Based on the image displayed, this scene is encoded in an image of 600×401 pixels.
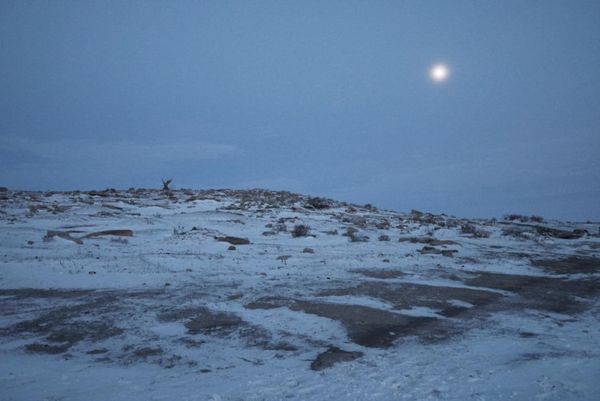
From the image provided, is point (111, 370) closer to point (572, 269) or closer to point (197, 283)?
point (197, 283)

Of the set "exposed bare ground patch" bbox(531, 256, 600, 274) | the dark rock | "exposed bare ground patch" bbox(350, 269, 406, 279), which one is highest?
"exposed bare ground patch" bbox(531, 256, 600, 274)

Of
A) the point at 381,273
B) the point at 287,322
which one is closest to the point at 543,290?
the point at 381,273

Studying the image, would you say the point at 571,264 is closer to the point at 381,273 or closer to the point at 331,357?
the point at 381,273

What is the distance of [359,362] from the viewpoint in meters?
3.18

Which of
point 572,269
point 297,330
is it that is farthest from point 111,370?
point 572,269

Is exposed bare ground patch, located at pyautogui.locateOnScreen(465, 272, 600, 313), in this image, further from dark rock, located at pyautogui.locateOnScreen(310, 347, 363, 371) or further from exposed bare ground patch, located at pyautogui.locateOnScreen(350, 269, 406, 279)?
dark rock, located at pyautogui.locateOnScreen(310, 347, 363, 371)

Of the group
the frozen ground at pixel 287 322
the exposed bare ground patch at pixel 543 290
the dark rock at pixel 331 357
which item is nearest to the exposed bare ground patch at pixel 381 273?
the frozen ground at pixel 287 322

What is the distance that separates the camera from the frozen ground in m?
2.76

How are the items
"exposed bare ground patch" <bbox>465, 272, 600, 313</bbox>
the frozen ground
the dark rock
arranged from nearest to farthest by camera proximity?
1. the frozen ground
2. the dark rock
3. "exposed bare ground patch" <bbox>465, 272, 600, 313</bbox>

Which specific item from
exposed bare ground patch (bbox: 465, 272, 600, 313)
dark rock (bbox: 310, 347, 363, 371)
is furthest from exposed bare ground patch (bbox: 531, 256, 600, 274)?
dark rock (bbox: 310, 347, 363, 371)

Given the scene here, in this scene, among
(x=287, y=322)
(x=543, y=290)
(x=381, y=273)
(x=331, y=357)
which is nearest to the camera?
(x=331, y=357)

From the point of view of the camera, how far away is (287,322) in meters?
4.32

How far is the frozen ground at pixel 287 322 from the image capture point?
9.04ft

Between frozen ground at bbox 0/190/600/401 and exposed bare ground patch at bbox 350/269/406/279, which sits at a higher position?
exposed bare ground patch at bbox 350/269/406/279
